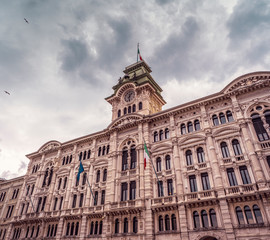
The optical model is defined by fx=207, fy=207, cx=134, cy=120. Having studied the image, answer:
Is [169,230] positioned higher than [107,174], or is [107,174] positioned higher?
[107,174]

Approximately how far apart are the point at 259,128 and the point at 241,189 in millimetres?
8084

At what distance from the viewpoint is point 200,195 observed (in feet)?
80.0

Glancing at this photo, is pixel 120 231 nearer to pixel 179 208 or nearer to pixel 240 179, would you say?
pixel 179 208

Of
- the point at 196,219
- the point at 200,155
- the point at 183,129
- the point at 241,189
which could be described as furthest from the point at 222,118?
the point at 196,219

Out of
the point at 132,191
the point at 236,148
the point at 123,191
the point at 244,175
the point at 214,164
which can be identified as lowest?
the point at 244,175

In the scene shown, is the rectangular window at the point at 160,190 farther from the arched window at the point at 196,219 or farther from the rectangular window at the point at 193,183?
the arched window at the point at 196,219

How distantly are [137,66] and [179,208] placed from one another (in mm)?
33092

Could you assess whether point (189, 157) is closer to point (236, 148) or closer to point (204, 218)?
point (236, 148)

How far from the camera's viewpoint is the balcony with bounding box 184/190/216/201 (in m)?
23.8

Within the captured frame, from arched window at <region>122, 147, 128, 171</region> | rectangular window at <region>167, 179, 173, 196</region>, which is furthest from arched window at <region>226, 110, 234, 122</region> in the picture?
arched window at <region>122, 147, 128, 171</region>

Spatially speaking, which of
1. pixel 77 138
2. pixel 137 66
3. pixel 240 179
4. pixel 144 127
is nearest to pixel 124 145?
pixel 144 127

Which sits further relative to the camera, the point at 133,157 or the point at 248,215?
the point at 133,157

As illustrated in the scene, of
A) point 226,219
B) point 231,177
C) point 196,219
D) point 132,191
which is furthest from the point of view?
point 132,191

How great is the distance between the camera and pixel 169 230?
24.6 meters
